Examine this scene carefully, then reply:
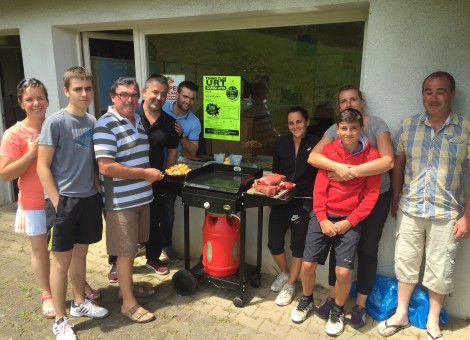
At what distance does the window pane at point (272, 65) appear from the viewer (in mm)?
3785

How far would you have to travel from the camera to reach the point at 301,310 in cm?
332

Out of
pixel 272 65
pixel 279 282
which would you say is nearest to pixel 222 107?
pixel 272 65

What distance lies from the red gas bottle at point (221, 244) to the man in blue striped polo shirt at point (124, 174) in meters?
0.70

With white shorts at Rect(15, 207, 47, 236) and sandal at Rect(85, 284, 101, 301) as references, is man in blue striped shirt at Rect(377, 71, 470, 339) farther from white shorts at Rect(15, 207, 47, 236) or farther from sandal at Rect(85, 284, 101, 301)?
white shorts at Rect(15, 207, 47, 236)

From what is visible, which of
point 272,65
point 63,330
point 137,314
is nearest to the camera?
point 63,330

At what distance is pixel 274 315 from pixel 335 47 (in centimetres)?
273

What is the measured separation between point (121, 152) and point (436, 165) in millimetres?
2578

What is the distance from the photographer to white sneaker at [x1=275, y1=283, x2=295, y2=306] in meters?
3.52

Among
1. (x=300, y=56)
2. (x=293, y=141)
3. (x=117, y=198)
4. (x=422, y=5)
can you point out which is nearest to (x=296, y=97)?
(x=300, y=56)

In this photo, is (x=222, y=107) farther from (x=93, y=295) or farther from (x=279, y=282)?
(x=93, y=295)

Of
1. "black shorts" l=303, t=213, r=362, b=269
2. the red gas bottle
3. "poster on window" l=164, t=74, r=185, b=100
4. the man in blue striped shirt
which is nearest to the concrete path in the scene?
the red gas bottle

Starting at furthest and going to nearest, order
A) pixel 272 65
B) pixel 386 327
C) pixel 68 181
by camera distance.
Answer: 1. pixel 272 65
2. pixel 386 327
3. pixel 68 181

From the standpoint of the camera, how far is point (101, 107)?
18.0ft

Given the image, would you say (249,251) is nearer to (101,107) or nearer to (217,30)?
(217,30)
